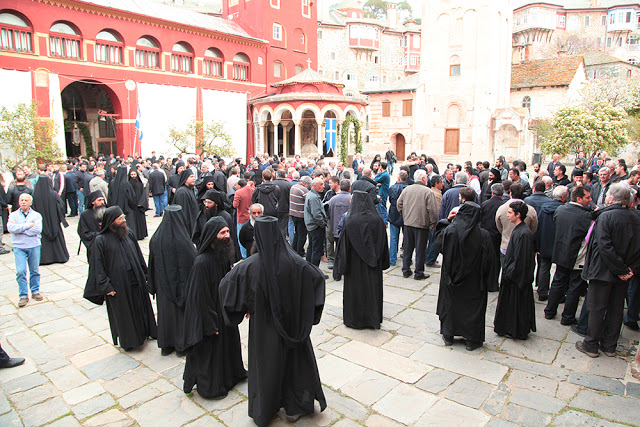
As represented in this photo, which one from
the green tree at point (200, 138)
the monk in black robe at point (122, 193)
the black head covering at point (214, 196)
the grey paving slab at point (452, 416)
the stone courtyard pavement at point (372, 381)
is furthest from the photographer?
the green tree at point (200, 138)

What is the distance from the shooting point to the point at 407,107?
3241 cm

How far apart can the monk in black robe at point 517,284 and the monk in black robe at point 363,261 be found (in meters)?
1.41

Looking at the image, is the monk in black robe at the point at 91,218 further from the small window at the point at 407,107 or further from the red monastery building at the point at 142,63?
the small window at the point at 407,107

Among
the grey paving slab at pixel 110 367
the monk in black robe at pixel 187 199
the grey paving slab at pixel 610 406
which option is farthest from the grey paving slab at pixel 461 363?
the monk in black robe at pixel 187 199

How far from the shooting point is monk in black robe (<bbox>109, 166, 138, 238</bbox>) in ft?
31.3

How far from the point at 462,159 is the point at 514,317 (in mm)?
26658

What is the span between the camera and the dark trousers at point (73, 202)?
13242 millimetres

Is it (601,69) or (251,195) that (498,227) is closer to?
(251,195)

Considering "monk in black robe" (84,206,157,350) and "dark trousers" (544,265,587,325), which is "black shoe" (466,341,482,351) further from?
"monk in black robe" (84,206,157,350)

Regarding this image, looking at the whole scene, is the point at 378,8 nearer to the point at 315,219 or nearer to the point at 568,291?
the point at 315,219

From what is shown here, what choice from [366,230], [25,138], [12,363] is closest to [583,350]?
[366,230]

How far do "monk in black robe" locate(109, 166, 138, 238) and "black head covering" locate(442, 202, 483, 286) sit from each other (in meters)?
7.24

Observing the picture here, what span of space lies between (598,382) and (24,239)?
24.2 ft

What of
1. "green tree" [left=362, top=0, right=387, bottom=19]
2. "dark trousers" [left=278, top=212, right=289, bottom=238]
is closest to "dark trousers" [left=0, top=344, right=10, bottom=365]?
"dark trousers" [left=278, top=212, right=289, bottom=238]
